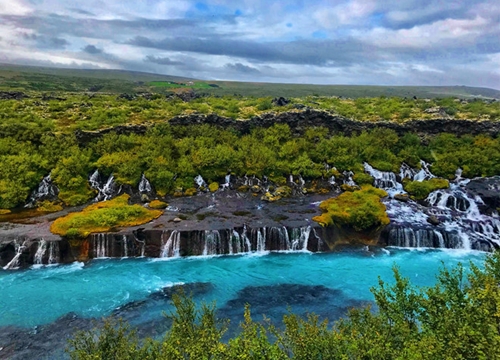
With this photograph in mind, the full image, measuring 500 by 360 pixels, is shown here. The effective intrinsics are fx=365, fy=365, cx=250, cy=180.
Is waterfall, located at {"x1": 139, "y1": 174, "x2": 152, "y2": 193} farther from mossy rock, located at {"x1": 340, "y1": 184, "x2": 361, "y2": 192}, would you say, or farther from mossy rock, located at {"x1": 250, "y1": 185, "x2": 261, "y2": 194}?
mossy rock, located at {"x1": 340, "y1": 184, "x2": 361, "y2": 192}

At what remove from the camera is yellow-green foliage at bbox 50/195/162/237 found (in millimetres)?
38625

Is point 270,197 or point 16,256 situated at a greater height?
point 270,197

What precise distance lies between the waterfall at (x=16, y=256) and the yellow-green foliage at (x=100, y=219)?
3213mm

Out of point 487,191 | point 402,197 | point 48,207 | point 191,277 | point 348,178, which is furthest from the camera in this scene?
point 348,178

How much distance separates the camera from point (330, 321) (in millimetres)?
27156

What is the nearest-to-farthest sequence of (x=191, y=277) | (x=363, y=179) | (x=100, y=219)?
(x=191, y=277)
(x=100, y=219)
(x=363, y=179)

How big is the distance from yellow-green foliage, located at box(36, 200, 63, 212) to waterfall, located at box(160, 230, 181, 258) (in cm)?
1684

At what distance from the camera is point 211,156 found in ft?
188

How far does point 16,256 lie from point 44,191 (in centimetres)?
1579

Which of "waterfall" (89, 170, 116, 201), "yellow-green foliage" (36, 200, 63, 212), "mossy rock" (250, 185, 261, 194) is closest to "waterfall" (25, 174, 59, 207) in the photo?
"yellow-green foliage" (36, 200, 63, 212)

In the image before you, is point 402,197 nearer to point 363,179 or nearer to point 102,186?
point 363,179

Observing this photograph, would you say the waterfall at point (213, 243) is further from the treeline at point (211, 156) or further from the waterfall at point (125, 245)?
the treeline at point (211, 156)

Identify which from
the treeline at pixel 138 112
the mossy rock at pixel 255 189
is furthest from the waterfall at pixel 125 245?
the treeline at pixel 138 112

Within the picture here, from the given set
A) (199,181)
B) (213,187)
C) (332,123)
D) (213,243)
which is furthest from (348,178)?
(213,243)
